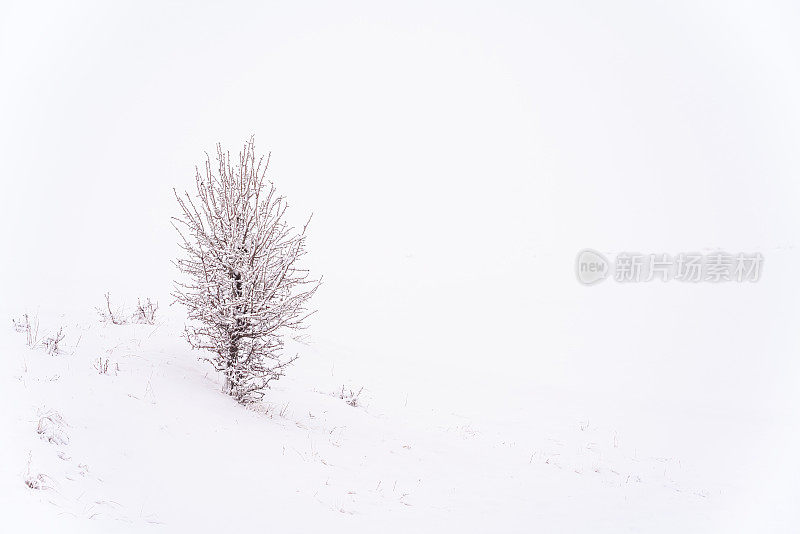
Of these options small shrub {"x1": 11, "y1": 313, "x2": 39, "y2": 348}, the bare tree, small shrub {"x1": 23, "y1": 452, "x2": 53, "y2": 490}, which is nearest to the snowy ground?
small shrub {"x1": 23, "y1": 452, "x2": 53, "y2": 490}

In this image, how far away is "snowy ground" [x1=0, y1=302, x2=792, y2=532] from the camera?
4156mm

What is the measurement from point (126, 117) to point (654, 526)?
120 meters

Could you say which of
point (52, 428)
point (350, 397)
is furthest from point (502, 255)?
point (52, 428)

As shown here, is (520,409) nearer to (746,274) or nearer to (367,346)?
(367,346)

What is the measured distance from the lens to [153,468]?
4.59 metres

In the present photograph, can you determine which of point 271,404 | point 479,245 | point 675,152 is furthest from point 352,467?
point 675,152

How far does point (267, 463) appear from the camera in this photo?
553cm

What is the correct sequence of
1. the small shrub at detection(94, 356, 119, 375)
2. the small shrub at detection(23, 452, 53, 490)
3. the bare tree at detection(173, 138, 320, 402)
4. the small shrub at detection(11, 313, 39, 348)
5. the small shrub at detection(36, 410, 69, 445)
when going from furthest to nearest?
the bare tree at detection(173, 138, 320, 402) < the small shrub at detection(11, 313, 39, 348) < the small shrub at detection(94, 356, 119, 375) < the small shrub at detection(36, 410, 69, 445) < the small shrub at detection(23, 452, 53, 490)

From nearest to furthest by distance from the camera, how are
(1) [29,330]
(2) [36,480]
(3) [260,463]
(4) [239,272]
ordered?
(2) [36,480]
(3) [260,463]
(1) [29,330]
(4) [239,272]

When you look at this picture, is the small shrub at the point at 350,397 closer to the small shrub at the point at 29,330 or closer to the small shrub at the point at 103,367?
the small shrub at the point at 103,367

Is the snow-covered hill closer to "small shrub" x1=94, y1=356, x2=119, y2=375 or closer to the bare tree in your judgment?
"small shrub" x1=94, y1=356, x2=119, y2=375

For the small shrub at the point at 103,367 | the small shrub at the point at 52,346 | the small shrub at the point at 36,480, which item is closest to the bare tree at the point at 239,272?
the small shrub at the point at 103,367

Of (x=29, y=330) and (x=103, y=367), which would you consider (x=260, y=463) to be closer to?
(x=103, y=367)

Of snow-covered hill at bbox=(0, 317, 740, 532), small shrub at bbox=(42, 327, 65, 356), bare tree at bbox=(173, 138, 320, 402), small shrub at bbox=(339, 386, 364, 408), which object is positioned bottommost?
snow-covered hill at bbox=(0, 317, 740, 532)
